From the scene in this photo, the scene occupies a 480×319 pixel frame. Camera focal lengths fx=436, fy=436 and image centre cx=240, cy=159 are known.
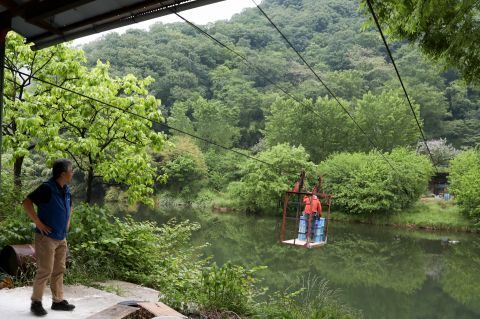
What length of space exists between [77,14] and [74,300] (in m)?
2.73

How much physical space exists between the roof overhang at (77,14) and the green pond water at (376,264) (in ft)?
19.5

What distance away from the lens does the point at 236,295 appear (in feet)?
15.9

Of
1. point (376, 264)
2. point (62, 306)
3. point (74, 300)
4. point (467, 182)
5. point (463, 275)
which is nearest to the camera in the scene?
point (62, 306)

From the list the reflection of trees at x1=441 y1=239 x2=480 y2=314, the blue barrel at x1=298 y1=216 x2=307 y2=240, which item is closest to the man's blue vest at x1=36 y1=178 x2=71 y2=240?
the blue barrel at x1=298 y1=216 x2=307 y2=240

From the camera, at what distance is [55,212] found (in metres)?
3.63

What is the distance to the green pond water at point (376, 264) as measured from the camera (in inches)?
494

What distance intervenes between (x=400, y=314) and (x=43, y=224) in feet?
34.7

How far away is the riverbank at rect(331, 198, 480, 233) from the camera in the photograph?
2588 cm

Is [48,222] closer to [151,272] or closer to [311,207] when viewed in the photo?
[151,272]

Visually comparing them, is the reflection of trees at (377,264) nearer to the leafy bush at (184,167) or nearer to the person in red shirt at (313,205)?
the person in red shirt at (313,205)

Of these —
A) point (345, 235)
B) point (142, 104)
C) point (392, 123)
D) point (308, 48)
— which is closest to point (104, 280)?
point (142, 104)

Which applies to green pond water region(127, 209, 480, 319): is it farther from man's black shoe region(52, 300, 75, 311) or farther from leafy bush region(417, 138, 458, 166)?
leafy bush region(417, 138, 458, 166)

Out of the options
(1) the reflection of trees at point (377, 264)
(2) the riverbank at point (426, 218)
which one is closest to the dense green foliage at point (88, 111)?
(1) the reflection of trees at point (377, 264)

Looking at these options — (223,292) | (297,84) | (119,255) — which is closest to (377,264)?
(119,255)
